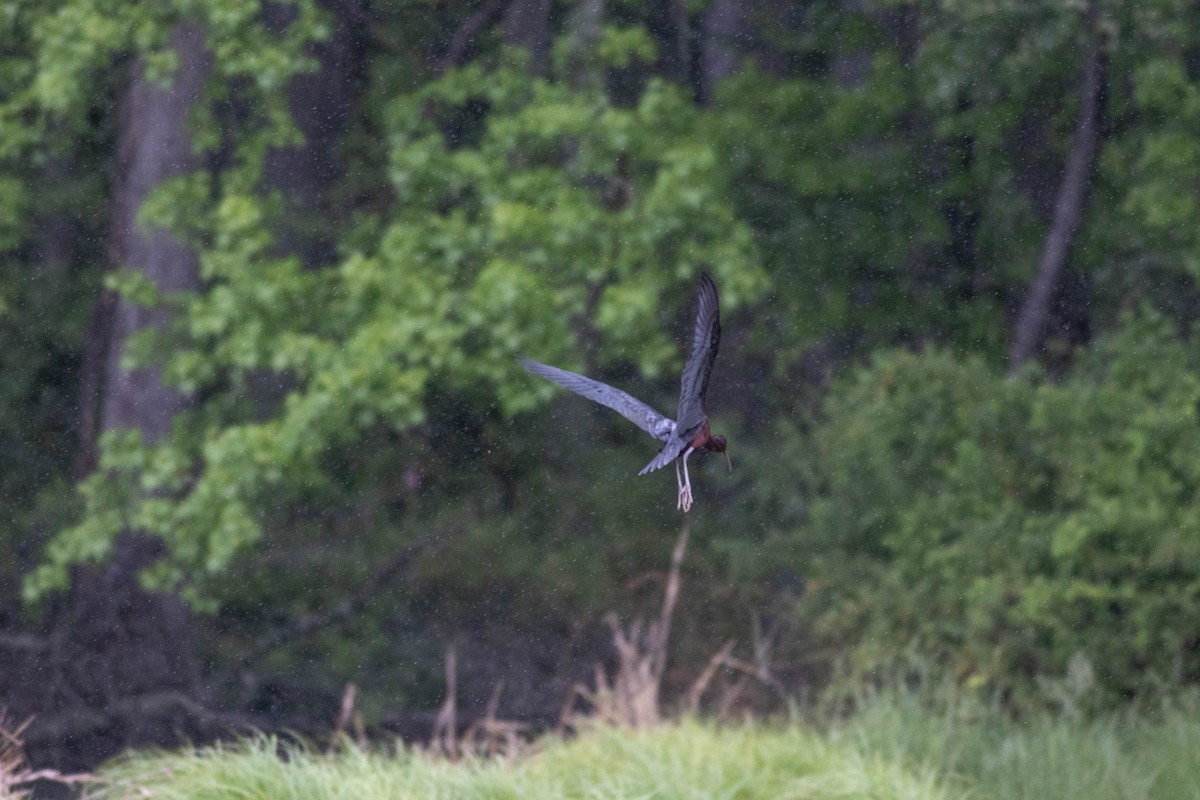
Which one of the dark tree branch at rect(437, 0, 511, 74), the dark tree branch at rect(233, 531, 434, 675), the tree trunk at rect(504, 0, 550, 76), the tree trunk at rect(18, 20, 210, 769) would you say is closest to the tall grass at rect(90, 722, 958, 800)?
the tree trunk at rect(18, 20, 210, 769)

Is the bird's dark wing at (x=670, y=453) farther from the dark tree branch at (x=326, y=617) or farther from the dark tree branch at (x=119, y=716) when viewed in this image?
the dark tree branch at (x=326, y=617)

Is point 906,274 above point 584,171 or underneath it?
underneath

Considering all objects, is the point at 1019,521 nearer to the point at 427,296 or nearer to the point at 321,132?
the point at 427,296

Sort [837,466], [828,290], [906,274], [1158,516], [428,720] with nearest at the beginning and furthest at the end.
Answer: [1158,516] < [837,466] < [428,720] < [828,290] < [906,274]

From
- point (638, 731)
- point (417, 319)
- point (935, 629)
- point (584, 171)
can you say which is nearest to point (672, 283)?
point (584, 171)

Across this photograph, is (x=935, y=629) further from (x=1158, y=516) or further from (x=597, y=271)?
(x=597, y=271)

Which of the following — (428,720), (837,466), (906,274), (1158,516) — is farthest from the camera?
(906,274)

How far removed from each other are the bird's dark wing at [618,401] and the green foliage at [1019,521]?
626 centimetres

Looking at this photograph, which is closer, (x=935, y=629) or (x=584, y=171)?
(x=935, y=629)

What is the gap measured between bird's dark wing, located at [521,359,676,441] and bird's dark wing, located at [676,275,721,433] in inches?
2.8

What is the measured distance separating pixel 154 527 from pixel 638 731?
403cm

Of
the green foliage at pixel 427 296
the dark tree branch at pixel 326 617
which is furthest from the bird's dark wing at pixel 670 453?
the dark tree branch at pixel 326 617

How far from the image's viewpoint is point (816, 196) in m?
13.3

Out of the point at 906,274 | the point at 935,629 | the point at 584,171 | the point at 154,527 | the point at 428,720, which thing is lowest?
the point at 428,720
